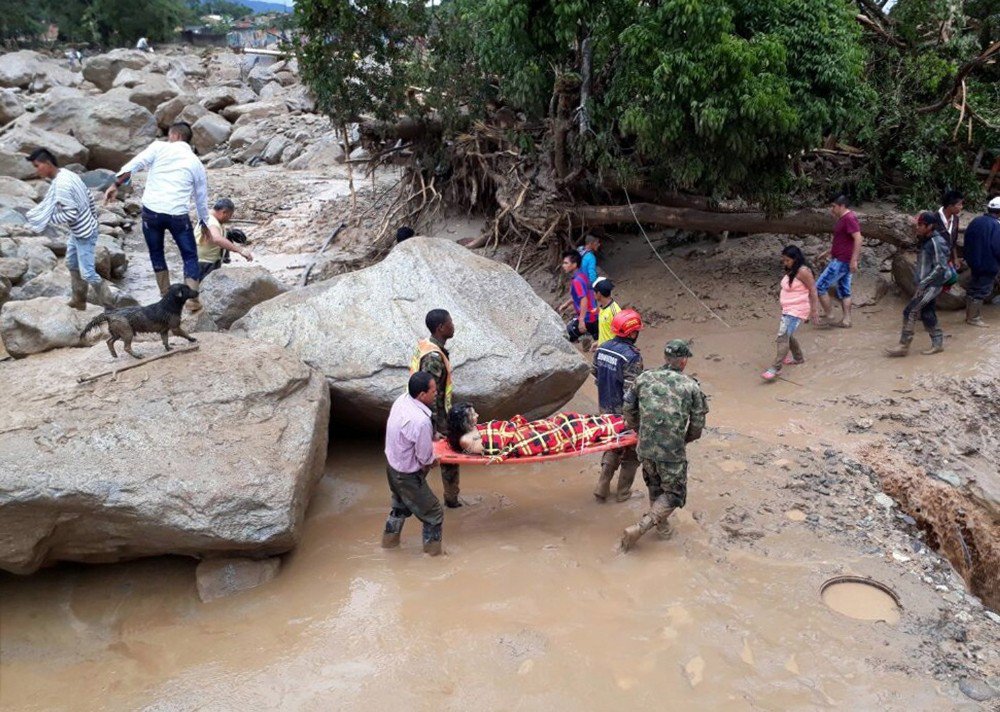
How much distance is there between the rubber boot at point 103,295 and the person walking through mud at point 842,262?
7.99 meters

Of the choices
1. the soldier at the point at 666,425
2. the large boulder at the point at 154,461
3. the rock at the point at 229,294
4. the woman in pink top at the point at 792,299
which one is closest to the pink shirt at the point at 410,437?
the large boulder at the point at 154,461

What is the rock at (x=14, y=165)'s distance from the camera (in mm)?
15078

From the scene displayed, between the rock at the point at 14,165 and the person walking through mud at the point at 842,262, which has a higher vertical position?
the person walking through mud at the point at 842,262

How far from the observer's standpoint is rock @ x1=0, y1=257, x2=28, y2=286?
9758mm

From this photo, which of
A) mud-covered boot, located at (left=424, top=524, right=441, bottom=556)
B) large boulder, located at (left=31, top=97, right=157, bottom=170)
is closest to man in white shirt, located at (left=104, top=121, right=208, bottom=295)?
mud-covered boot, located at (left=424, top=524, right=441, bottom=556)

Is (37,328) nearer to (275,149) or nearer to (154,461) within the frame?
(154,461)

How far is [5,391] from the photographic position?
5.27 meters

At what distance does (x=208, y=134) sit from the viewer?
20.6 meters

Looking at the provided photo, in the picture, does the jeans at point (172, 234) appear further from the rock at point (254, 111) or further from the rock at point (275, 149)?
the rock at point (254, 111)

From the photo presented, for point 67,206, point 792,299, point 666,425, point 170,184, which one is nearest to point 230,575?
point 666,425

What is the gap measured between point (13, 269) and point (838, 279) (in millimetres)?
10447

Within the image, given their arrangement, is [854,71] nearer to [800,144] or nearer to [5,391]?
[800,144]

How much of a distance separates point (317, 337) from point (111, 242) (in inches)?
301

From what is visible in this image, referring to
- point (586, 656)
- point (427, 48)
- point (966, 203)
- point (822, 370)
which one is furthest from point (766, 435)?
point (427, 48)
